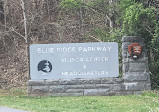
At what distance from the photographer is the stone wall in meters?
11.8

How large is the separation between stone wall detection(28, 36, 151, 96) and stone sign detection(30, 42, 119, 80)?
0.85ft

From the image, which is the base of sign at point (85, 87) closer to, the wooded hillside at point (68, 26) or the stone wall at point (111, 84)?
the stone wall at point (111, 84)

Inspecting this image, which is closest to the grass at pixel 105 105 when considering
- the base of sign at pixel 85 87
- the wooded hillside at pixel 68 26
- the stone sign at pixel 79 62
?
the base of sign at pixel 85 87

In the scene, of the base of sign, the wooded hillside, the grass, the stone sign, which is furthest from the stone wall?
the wooded hillside

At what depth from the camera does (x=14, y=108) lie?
28.0 ft

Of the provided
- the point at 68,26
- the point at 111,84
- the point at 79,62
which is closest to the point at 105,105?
Result: the point at 111,84

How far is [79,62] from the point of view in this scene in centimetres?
1212

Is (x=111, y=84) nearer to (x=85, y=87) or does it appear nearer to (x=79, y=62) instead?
(x=85, y=87)

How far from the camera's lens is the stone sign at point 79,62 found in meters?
12.1

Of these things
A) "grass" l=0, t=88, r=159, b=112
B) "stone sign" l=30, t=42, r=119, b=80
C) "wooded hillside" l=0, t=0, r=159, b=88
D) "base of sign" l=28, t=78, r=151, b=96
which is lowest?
"grass" l=0, t=88, r=159, b=112

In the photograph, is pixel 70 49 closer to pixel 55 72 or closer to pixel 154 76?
pixel 55 72

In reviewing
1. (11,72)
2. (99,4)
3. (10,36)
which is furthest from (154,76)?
(10,36)

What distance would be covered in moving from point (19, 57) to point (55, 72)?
13.0 metres

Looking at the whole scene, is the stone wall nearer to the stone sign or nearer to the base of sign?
the base of sign
